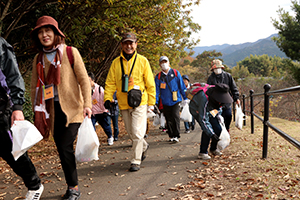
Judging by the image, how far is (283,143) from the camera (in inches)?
250

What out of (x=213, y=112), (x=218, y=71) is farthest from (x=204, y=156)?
(x=218, y=71)

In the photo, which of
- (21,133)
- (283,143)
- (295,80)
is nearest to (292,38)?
(295,80)

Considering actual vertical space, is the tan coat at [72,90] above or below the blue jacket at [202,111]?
above

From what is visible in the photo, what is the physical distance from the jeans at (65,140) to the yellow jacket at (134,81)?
145 centimetres

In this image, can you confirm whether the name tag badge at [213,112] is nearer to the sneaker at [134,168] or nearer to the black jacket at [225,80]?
the black jacket at [225,80]

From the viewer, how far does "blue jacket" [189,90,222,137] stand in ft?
15.7

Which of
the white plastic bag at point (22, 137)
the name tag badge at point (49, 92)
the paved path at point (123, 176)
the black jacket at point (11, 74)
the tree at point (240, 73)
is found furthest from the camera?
the tree at point (240, 73)

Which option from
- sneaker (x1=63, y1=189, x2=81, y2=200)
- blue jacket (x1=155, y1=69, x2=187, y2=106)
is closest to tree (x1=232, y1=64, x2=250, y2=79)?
blue jacket (x1=155, y1=69, x2=187, y2=106)

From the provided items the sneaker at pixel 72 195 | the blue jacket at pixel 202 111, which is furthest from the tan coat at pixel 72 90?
the blue jacket at pixel 202 111

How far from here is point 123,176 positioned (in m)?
4.26

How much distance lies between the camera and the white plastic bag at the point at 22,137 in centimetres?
259

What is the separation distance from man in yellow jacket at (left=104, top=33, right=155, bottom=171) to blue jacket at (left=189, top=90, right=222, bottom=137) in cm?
91

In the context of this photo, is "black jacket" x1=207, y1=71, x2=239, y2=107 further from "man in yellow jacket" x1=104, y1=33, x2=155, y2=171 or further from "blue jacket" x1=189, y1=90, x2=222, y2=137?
"man in yellow jacket" x1=104, y1=33, x2=155, y2=171

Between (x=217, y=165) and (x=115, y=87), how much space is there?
2.41 m
